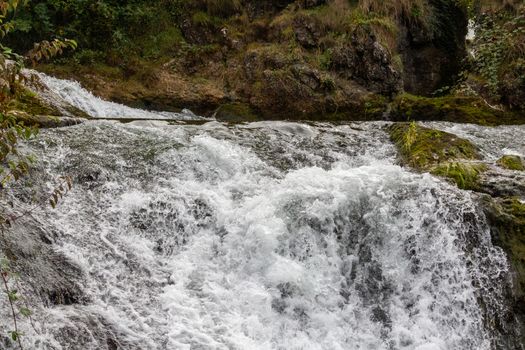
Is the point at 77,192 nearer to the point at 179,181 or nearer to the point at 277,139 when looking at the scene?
the point at 179,181

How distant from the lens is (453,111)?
11.8 meters

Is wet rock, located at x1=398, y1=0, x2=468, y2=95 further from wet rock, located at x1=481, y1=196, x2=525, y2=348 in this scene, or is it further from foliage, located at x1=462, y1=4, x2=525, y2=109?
wet rock, located at x1=481, y1=196, x2=525, y2=348

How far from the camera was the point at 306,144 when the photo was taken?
9.01m

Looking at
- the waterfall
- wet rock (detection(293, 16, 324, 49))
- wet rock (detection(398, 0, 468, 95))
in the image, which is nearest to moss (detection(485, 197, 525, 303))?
the waterfall

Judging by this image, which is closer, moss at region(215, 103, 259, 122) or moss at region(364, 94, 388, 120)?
moss at region(364, 94, 388, 120)

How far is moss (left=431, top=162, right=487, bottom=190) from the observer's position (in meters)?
6.82

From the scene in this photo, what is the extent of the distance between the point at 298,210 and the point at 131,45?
31.4 ft

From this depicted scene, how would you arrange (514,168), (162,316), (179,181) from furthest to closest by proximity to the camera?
(514,168)
(179,181)
(162,316)

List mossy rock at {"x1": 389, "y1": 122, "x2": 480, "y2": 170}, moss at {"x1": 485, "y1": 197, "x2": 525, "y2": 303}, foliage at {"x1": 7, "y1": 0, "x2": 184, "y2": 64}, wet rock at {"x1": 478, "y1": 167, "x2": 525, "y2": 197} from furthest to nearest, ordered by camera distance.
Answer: foliage at {"x1": 7, "y1": 0, "x2": 184, "y2": 64}, mossy rock at {"x1": 389, "y1": 122, "x2": 480, "y2": 170}, wet rock at {"x1": 478, "y1": 167, "x2": 525, "y2": 197}, moss at {"x1": 485, "y1": 197, "x2": 525, "y2": 303}

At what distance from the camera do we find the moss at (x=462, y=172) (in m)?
6.82

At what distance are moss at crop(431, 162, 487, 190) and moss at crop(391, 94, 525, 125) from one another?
15.6ft

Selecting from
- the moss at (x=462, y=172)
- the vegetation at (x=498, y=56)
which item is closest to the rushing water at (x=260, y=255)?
the moss at (x=462, y=172)

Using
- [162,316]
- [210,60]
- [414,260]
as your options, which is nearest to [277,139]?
[414,260]

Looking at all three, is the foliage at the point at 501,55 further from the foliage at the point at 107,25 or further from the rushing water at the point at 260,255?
the foliage at the point at 107,25
